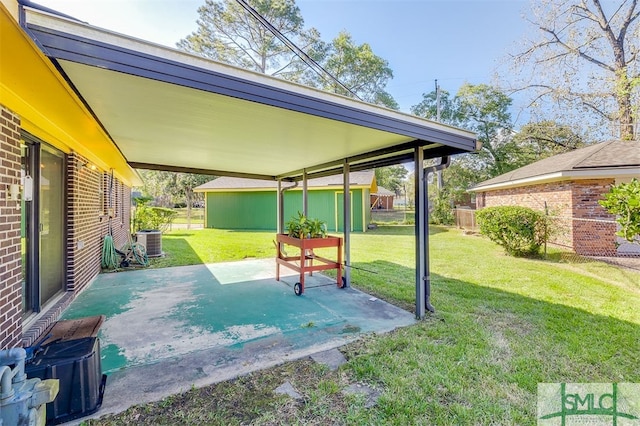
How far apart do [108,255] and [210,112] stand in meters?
5.78

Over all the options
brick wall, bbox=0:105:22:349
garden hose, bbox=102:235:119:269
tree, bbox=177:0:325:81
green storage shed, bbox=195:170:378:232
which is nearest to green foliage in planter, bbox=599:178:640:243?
brick wall, bbox=0:105:22:349

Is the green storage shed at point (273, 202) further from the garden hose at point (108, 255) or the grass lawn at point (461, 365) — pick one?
the grass lawn at point (461, 365)

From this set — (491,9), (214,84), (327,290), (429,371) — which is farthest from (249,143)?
(491,9)

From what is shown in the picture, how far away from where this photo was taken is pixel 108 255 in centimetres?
694

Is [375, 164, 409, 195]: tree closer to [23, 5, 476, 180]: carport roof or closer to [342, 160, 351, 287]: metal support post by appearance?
[342, 160, 351, 287]: metal support post

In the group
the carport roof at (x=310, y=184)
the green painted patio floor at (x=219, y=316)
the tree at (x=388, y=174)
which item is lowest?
the green painted patio floor at (x=219, y=316)

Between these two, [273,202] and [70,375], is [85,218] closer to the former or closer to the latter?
[70,375]

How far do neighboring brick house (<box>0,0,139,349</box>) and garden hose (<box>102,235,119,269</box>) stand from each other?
1.14 metres

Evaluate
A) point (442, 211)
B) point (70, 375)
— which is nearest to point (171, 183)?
point (442, 211)

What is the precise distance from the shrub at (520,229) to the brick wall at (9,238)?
9811 millimetres

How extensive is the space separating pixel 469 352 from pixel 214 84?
3430mm

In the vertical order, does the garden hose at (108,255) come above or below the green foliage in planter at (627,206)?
below

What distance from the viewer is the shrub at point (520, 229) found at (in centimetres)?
812

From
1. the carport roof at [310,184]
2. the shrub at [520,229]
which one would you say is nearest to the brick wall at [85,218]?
the carport roof at [310,184]
